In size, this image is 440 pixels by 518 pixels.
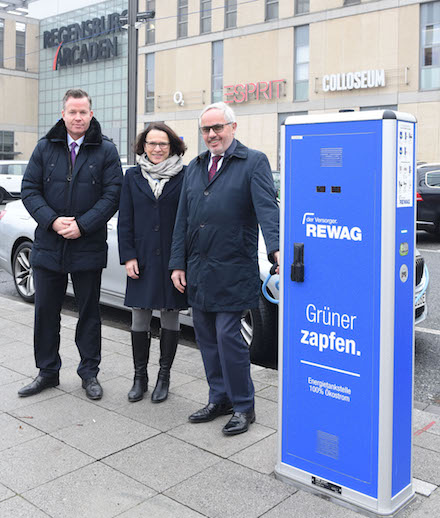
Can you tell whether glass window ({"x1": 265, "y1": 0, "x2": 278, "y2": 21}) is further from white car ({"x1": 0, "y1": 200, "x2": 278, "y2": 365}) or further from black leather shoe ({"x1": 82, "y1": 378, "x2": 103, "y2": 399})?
black leather shoe ({"x1": 82, "y1": 378, "x2": 103, "y2": 399})

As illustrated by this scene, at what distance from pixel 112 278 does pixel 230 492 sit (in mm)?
3996

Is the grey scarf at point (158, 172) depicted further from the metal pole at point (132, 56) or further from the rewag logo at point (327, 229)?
the metal pole at point (132, 56)

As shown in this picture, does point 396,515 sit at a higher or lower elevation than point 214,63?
lower

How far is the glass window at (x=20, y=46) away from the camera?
53.4m

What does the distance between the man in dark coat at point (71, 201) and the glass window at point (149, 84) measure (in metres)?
34.9

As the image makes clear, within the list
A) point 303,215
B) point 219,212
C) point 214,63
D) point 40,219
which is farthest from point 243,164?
point 214,63

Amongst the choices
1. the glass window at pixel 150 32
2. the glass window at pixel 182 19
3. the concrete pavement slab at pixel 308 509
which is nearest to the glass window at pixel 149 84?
the glass window at pixel 150 32

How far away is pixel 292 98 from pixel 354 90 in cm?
335

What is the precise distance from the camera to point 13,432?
3965mm

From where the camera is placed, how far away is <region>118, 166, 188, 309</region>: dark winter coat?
443 centimetres

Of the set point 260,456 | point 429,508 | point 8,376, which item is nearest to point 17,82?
point 8,376

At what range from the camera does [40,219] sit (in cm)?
446

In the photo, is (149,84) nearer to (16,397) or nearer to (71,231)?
(71,231)

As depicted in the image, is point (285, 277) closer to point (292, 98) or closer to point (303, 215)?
point (303, 215)
